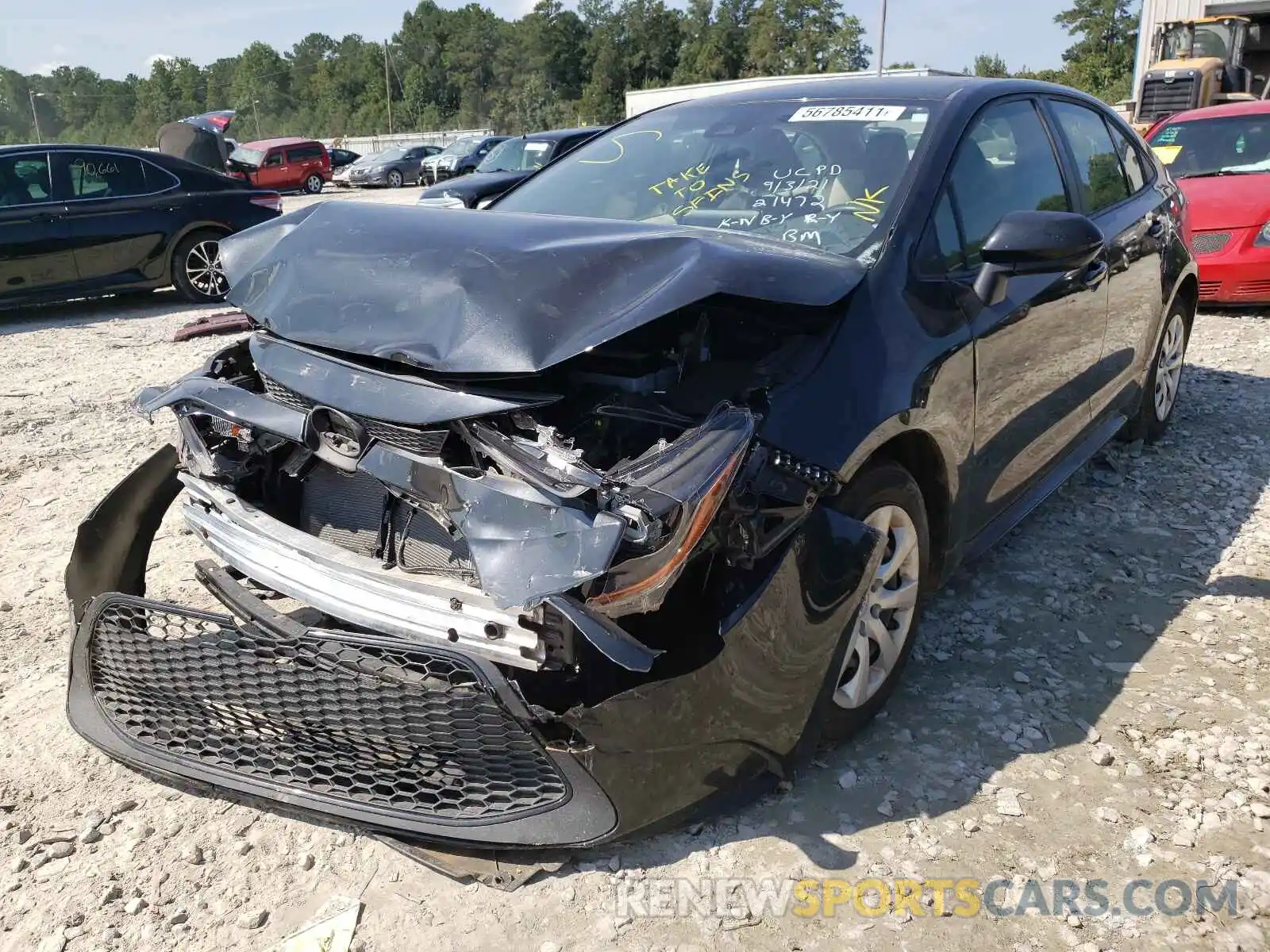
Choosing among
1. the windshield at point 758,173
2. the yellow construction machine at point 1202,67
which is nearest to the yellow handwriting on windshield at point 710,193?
the windshield at point 758,173

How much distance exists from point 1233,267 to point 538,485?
7.65m

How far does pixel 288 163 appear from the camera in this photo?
94.2ft

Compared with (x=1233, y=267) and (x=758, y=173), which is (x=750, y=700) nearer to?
(x=758, y=173)

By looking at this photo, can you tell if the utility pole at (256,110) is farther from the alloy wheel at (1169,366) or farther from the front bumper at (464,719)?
the front bumper at (464,719)

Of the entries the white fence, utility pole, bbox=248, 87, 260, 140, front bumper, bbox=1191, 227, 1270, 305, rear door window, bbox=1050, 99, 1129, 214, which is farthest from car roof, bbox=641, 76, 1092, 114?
utility pole, bbox=248, 87, 260, 140

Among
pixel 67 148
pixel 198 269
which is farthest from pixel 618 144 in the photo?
pixel 67 148

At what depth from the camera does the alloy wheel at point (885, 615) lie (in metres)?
2.54

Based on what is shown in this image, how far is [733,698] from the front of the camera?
2055 mm

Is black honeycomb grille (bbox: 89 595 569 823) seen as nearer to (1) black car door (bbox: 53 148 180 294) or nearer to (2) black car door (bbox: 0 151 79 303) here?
(2) black car door (bbox: 0 151 79 303)

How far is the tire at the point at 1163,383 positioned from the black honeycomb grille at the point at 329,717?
3.89 m

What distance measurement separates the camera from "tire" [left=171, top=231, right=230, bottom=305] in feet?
32.1

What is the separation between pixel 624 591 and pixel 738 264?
838 millimetres

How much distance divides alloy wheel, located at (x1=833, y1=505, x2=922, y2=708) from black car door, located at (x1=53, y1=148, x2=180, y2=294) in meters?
9.06

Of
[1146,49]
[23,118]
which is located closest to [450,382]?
[1146,49]
